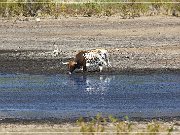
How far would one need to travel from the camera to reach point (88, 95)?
1725 centimetres

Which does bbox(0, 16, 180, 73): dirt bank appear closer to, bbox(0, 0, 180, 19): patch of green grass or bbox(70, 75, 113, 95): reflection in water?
bbox(70, 75, 113, 95): reflection in water

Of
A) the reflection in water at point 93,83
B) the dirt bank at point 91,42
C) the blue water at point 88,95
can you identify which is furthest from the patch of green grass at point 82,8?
the blue water at point 88,95

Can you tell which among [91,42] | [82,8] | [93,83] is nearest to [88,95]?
[93,83]

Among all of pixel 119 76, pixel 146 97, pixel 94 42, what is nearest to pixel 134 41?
pixel 94 42

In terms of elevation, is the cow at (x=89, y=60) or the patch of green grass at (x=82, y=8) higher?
the cow at (x=89, y=60)

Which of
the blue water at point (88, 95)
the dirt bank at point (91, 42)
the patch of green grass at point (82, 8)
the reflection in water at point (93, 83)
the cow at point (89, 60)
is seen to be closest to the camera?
the blue water at point (88, 95)

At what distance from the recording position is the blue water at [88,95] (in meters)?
15.0

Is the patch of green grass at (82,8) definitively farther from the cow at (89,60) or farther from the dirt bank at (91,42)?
the cow at (89,60)

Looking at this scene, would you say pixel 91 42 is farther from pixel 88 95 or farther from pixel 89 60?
pixel 88 95

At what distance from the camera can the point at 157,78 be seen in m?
20.6

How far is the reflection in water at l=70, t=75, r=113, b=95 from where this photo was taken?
59.3 feet

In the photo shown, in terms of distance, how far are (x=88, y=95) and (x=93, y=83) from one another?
2.22m

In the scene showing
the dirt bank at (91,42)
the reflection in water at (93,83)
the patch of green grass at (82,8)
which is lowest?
the patch of green grass at (82,8)

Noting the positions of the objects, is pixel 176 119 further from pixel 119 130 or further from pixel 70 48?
pixel 70 48
